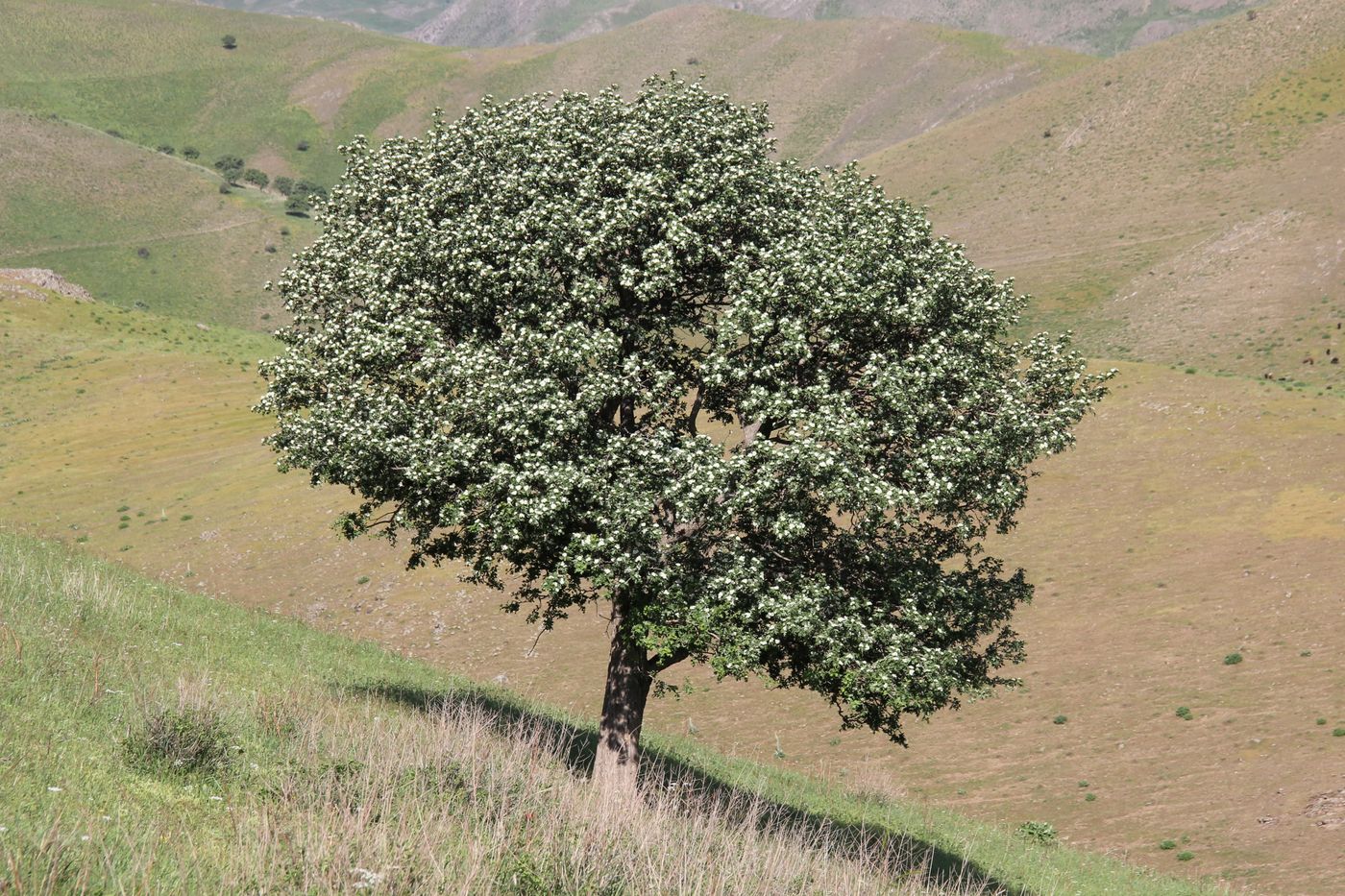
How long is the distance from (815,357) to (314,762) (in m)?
9.81

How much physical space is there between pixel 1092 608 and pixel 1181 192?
8490 cm

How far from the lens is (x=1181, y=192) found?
10988 centimetres

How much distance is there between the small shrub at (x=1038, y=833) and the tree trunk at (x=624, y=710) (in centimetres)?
1116

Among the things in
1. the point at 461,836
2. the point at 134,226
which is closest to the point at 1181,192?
the point at 461,836

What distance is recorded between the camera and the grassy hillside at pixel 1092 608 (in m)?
28.0

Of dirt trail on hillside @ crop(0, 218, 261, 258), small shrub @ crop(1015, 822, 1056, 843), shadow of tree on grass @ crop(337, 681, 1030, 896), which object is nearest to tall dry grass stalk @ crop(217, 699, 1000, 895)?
shadow of tree on grass @ crop(337, 681, 1030, 896)

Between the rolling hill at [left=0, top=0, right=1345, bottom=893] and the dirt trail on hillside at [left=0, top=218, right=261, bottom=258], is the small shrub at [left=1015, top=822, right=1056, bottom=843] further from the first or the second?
the dirt trail on hillside at [left=0, top=218, right=261, bottom=258]

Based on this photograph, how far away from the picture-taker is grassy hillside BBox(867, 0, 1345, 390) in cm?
8194

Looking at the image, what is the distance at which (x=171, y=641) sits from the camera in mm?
18531

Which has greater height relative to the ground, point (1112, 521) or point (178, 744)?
point (178, 744)

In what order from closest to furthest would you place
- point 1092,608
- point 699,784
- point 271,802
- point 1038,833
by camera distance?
1. point 271,802
2. point 699,784
3. point 1038,833
4. point 1092,608

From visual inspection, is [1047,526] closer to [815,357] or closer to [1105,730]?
[1105,730]

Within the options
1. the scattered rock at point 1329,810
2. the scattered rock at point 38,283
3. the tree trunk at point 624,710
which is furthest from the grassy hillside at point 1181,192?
the scattered rock at point 38,283

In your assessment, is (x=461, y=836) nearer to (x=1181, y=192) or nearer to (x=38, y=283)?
(x=38, y=283)
